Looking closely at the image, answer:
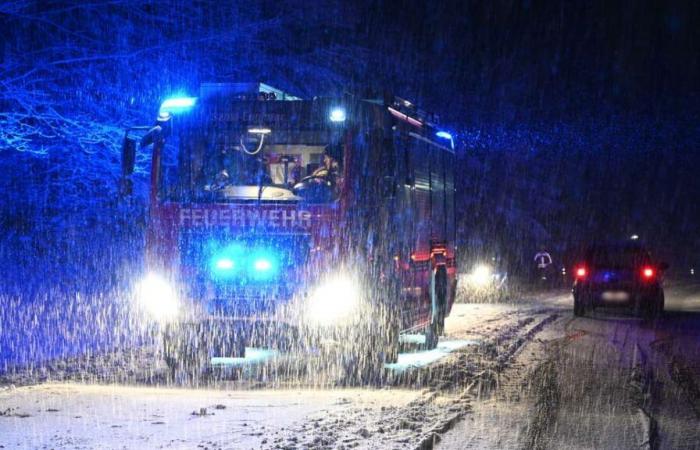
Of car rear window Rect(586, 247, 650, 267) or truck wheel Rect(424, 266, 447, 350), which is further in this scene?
car rear window Rect(586, 247, 650, 267)

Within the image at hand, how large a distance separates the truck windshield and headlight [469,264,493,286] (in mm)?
22406

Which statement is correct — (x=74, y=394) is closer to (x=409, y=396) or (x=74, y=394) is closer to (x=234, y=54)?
(x=409, y=396)

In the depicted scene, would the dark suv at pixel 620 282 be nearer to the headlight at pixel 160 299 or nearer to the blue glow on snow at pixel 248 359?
the blue glow on snow at pixel 248 359

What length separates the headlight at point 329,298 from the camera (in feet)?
38.0

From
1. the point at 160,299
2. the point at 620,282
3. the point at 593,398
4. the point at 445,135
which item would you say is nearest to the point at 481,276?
the point at 620,282

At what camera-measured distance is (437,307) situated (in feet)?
53.9

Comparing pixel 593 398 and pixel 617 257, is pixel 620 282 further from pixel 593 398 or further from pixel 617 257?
pixel 593 398

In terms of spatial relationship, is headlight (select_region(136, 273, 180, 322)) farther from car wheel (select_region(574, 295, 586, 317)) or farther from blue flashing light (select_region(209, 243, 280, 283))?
car wheel (select_region(574, 295, 586, 317))

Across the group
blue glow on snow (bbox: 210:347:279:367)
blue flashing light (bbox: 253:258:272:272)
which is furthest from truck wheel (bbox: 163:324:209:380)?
blue flashing light (bbox: 253:258:272:272)

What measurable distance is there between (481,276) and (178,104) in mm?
23026

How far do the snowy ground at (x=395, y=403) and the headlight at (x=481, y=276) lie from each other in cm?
1749

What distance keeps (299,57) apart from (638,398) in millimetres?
10503

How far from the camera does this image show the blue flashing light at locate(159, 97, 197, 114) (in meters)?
12.4

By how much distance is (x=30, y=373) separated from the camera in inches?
476
